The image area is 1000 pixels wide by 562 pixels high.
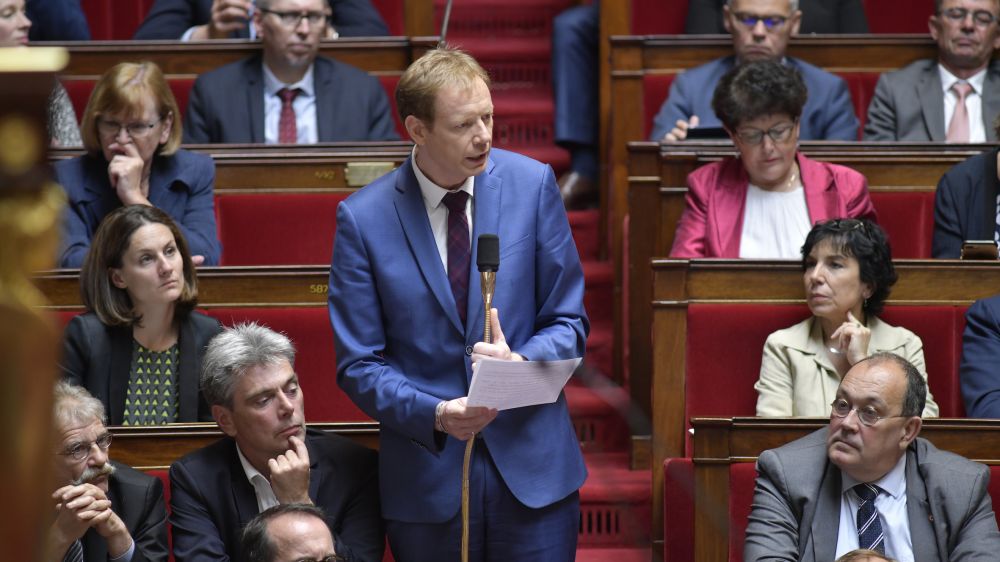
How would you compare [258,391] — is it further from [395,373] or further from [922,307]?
[922,307]

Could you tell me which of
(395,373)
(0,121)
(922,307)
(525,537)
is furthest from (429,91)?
(0,121)

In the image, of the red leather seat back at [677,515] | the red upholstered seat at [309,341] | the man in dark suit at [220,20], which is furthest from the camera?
the man in dark suit at [220,20]

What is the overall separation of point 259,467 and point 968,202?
3.87ft

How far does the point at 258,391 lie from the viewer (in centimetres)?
138

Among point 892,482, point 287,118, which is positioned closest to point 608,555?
point 892,482

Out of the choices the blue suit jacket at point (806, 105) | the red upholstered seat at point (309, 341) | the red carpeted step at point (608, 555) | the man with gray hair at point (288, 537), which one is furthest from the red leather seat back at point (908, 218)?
the man with gray hair at point (288, 537)

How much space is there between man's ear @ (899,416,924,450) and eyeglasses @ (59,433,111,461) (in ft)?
2.64

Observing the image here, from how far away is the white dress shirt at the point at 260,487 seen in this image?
4.50 feet

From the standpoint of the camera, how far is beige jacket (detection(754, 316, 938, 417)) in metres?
1.65

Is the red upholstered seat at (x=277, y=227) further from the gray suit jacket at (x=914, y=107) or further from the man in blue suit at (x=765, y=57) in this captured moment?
the gray suit jacket at (x=914, y=107)

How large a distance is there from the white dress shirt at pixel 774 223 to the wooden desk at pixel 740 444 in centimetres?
52

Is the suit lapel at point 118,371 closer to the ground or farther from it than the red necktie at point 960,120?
closer to the ground

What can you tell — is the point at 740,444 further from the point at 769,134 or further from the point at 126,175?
the point at 126,175

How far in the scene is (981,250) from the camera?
1.81 m
